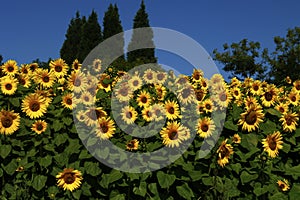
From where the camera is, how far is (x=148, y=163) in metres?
5.01

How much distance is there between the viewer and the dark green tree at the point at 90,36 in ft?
167

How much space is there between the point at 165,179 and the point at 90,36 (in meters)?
49.0

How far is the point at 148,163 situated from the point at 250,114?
1523mm

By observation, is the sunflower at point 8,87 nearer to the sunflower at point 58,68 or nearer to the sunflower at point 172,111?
the sunflower at point 58,68

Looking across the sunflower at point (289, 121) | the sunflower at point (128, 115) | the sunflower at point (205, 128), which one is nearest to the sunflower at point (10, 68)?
the sunflower at point (128, 115)

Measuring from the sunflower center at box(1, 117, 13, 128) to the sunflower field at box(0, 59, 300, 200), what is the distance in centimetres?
1

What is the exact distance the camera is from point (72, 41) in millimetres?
61031

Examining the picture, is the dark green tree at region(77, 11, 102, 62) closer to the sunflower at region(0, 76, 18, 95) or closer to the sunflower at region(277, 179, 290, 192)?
the sunflower at region(0, 76, 18, 95)

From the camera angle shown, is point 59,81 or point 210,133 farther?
point 59,81

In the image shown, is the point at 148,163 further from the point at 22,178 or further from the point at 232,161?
the point at 22,178

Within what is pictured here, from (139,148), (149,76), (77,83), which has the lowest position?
(139,148)

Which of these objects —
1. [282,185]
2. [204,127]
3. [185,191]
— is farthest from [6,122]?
[282,185]

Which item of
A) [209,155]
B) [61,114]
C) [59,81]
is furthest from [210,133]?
[59,81]

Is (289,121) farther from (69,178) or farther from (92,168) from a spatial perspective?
(69,178)
